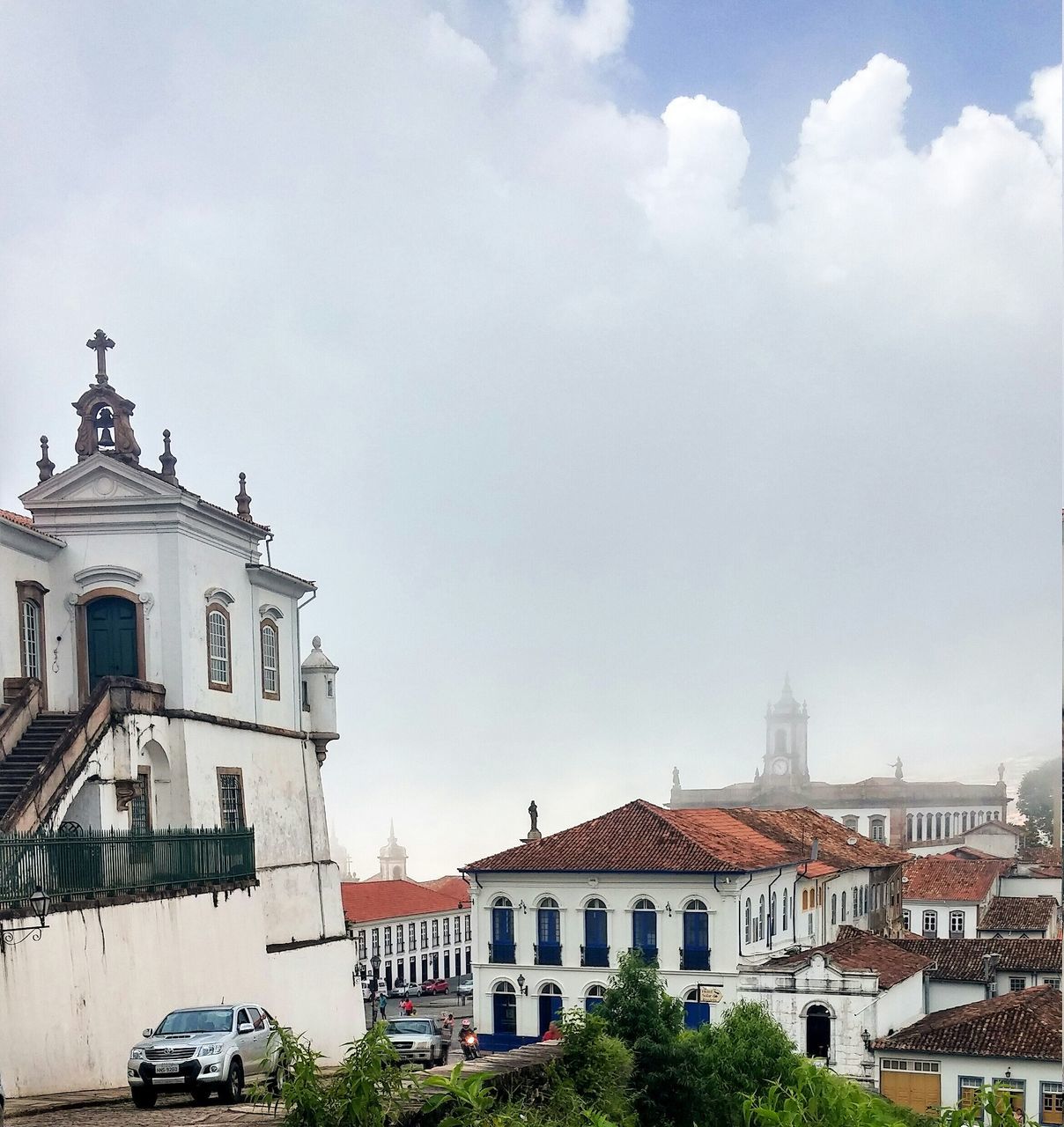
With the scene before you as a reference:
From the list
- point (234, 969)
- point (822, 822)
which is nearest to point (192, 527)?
point (234, 969)

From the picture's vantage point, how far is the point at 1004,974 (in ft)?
113

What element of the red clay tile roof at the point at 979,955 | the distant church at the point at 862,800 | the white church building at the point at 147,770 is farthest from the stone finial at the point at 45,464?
the distant church at the point at 862,800

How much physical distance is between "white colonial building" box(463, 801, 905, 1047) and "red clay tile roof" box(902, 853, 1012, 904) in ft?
49.1

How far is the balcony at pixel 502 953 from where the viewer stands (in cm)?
3656

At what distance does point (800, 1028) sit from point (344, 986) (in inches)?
464

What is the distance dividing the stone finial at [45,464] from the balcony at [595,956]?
1989 centimetres

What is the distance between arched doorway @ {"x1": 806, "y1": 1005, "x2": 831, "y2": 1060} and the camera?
31.2 m

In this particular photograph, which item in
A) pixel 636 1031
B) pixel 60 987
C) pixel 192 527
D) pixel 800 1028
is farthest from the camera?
pixel 800 1028

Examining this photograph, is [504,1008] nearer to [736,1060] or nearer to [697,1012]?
[697,1012]

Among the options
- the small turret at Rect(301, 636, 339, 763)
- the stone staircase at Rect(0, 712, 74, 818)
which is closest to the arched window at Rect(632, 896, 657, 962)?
the small turret at Rect(301, 636, 339, 763)

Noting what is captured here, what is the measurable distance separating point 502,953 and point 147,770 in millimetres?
18161

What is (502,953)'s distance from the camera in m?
36.8

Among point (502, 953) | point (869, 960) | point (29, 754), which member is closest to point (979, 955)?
point (869, 960)

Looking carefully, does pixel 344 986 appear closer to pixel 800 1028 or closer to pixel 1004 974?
pixel 800 1028
